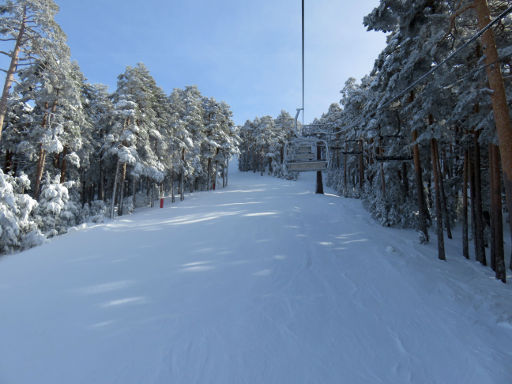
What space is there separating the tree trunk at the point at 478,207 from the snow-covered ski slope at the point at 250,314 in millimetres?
809

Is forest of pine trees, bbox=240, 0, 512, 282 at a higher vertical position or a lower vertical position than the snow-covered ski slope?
higher

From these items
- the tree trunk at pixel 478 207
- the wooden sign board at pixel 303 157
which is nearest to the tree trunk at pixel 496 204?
the tree trunk at pixel 478 207

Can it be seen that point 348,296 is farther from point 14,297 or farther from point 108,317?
point 14,297

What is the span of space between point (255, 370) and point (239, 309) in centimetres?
173

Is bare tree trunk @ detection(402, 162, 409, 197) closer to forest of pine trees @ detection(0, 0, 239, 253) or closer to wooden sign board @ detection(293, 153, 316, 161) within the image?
wooden sign board @ detection(293, 153, 316, 161)

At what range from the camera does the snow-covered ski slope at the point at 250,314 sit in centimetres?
404

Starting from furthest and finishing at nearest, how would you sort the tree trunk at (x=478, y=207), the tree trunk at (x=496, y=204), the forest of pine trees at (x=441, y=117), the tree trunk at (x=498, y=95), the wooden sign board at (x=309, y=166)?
the wooden sign board at (x=309, y=166) → the tree trunk at (x=478, y=207) → the tree trunk at (x=496, y=204) → the forest of pine trees at (x=441, y=117) → the tree trunk at (x=498, y=95)

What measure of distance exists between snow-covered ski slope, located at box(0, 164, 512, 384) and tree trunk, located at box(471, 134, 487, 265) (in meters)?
0.81

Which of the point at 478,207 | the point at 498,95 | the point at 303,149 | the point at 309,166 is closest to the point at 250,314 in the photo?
the point at 309,166

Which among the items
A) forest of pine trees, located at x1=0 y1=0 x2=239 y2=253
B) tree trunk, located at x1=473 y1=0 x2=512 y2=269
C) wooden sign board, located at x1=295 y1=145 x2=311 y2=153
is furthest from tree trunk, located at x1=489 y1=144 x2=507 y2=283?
forest of pine trees, located at x1=0 y1=0 x2=239 y2=253

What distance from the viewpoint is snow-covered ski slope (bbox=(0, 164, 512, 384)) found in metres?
4.04

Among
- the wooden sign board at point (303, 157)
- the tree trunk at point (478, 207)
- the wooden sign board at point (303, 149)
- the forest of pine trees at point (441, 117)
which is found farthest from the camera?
the wooden sign board at point (303, 149)

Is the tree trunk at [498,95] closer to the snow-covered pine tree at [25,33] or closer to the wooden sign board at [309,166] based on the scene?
the wooden sign board at [309,166]

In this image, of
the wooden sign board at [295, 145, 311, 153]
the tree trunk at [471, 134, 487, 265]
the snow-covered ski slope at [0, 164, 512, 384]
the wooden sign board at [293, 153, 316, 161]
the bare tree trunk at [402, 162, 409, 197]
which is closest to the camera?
the snow-covered ski slope at [0, 164, 512, 384]
